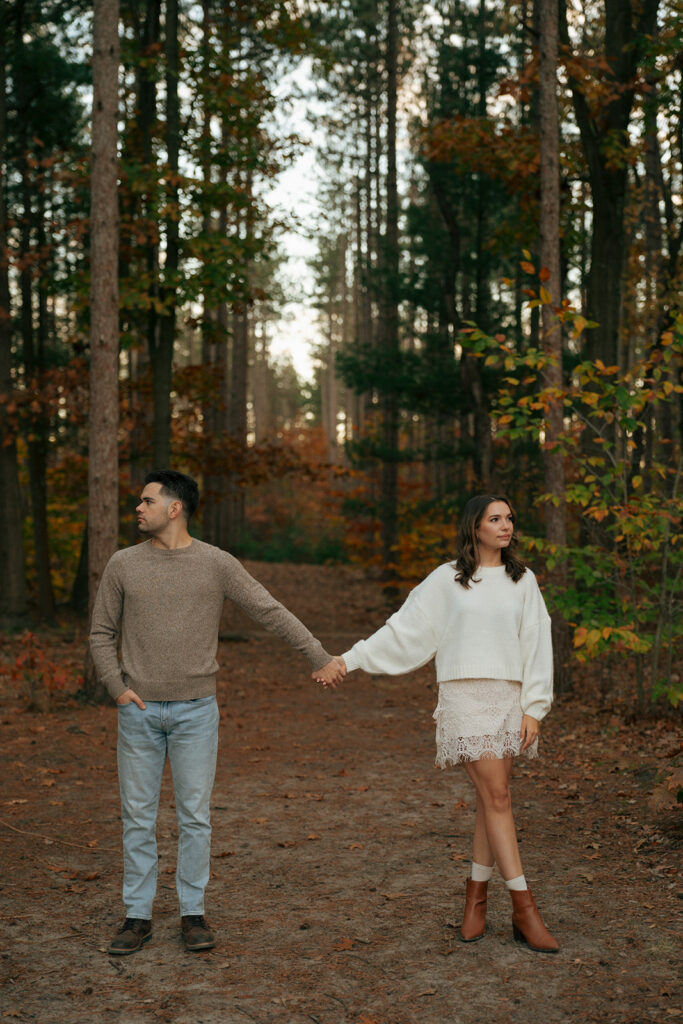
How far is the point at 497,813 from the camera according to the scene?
14.8ft

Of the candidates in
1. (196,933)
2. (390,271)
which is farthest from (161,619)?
(390,271)

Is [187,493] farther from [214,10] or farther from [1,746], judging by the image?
[214,10]

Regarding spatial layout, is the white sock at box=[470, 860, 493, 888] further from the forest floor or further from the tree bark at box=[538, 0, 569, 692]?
the tree bark at box=[538, 0, 569, 692]

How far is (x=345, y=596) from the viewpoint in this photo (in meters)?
24.8

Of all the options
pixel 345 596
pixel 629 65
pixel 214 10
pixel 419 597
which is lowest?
pixel 345 596

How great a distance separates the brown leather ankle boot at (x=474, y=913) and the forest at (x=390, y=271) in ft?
11.7

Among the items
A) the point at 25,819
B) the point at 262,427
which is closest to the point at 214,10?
the point at 25,819

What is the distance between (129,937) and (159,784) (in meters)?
0.70

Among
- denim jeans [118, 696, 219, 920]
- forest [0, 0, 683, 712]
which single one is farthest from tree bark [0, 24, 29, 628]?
denim jeans [118, 696, 219, 920]

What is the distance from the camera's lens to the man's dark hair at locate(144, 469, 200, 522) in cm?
473

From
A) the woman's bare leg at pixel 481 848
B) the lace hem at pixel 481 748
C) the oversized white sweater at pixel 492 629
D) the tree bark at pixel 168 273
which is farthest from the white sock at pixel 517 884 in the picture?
the tree bark at pixel 168 273

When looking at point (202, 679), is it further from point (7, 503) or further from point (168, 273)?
point (7, 503)

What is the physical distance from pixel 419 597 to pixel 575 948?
174 centimetres

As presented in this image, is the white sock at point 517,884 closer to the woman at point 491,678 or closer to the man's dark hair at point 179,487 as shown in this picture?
the woman at point 491,678
